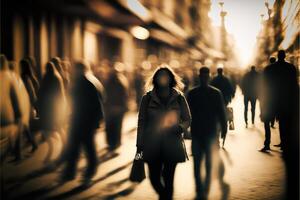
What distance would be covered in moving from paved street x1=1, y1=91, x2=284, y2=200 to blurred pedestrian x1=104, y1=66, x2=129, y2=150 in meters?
0.28

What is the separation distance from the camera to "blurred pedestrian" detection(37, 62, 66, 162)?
9.21 meters

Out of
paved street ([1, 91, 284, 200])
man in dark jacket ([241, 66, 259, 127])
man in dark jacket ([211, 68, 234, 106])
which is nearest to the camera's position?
paved street ([1, 91, 284, 200])

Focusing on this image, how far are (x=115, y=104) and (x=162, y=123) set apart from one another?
5520mm

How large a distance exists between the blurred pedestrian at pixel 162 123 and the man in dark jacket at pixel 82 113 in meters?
2.50

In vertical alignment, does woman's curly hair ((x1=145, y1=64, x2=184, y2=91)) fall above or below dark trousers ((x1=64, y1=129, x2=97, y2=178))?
above

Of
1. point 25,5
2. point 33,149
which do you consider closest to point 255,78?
point 33,149

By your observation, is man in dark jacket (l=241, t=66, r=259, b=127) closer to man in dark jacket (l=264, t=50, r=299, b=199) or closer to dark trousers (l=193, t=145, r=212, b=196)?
man in dark jacket (l=264, t=50, r=299, b=199)

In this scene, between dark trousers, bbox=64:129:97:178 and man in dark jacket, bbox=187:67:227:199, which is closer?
man in dark jacket, bbox=187:67:227:199

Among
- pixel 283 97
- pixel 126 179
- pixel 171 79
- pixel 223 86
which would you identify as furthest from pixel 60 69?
pixel 171 79

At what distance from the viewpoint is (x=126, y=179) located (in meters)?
7.48

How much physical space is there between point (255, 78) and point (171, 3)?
47965 millimetres

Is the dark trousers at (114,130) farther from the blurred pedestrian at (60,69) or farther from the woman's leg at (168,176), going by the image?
the woman's leg at (168,176)

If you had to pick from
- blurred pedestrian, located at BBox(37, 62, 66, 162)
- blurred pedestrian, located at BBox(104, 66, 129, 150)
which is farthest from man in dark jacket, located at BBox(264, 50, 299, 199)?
blurred pedestrian, located at BBox(37, 62, 66, 162)

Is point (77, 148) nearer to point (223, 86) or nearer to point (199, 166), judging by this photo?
point (199, 166)
